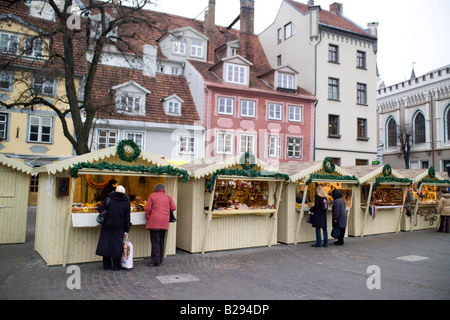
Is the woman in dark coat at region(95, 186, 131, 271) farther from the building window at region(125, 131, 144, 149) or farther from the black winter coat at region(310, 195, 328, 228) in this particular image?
the building window at region(125, 131, 144, 149)

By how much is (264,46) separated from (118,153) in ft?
89.6

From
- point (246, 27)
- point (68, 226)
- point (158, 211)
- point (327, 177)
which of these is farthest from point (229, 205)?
point (246, 27)

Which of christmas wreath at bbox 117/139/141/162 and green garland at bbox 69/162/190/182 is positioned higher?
christmas wreath at bbox 117/139/141/162

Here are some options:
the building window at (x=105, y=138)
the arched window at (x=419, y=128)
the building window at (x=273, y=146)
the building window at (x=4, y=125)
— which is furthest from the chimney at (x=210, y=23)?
the arched window at (x=419, y=128)

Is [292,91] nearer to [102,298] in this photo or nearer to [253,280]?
[253,280]

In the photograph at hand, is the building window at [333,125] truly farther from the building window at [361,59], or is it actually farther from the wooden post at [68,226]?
the wooden post at [68,226]

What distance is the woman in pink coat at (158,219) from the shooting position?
332 inches

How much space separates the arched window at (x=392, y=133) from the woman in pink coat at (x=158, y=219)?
120ft

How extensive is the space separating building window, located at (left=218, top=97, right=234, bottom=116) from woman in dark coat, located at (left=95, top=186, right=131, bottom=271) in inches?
657

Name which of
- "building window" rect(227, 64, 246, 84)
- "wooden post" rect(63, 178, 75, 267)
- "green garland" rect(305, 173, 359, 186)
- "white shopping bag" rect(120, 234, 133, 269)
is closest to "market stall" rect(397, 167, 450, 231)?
"green garland" rect(305, 173, 359, 186)

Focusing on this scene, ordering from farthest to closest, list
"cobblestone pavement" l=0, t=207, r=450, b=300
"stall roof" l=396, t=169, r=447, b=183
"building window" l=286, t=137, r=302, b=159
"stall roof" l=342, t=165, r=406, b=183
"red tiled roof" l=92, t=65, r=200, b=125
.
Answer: "building window" l=286, t=137, r=302, b=159 < "red tiled roof" l=92, t=65, r=200, b=125 < "stall roof" l=396, t=169, r=447, b=183 < "stall roof" l=342, t=165, r=406, b=183 < "cobblestone pavement" l=0, t=207, r=450, b=300

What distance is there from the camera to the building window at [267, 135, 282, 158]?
Result: 2536cm

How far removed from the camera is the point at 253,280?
744cm

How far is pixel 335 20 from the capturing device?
29.5 meters
